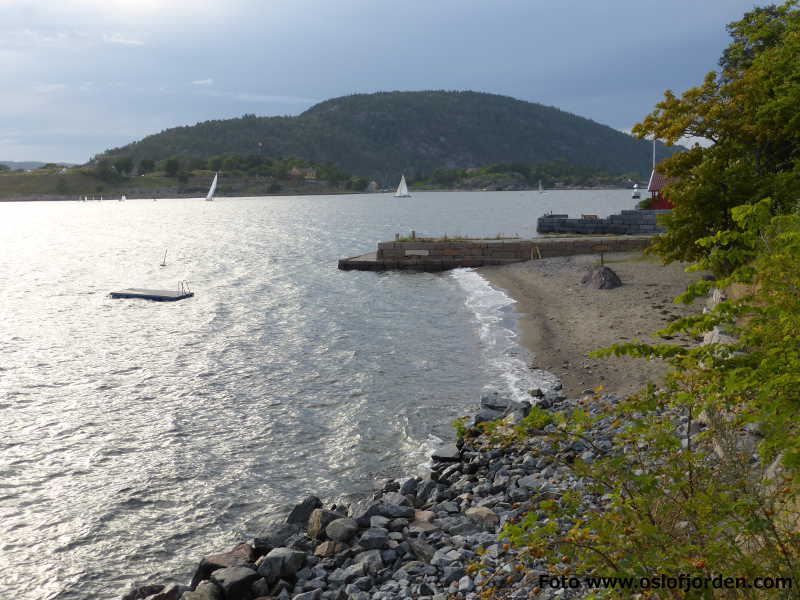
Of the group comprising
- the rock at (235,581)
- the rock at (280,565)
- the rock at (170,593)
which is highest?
the rock at (280,565)

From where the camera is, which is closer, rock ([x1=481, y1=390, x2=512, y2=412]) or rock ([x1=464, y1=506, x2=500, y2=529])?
rock ([x1=464, y1=506, x2=500, y2=529])

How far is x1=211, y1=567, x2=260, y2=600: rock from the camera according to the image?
8.40 meters

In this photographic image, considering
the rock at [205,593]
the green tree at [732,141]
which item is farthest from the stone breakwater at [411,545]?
the green tree at [732,141]

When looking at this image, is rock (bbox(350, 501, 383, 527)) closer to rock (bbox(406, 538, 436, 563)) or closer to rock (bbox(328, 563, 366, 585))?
rock (bbox(406, 538, 436, 563))

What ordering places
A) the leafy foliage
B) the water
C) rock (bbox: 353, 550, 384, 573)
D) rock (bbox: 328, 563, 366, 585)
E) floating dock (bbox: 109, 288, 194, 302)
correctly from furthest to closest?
floating dock (bbox: 109, 288, 194, 302)
the water
rock (bbox: 353, 550, 384, 573)
rock (bbox: 328, 563, 366, 585)
the leafy foliage

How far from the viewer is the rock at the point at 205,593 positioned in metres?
8.14

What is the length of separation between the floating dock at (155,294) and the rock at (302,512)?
27.5 m

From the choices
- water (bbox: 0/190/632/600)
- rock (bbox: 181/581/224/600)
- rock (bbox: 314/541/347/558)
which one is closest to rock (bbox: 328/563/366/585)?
rock (bbox: 314/541/347/558)

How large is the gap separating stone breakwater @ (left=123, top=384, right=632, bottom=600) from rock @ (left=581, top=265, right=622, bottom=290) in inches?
790

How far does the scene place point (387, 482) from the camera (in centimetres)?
1217

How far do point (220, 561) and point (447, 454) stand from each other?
5167 millimetres

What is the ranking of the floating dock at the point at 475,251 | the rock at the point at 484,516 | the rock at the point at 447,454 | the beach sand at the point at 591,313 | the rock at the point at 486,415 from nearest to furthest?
the rock at the point at 484,516, the rock at the point at 447,454, the rock at the point at 486,415, the beach sand at the point at 591,313, the floating dock at the point at 475,251

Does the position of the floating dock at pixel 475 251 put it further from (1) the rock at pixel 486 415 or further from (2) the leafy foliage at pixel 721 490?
(2) the leafy foliage at pixel 721 490

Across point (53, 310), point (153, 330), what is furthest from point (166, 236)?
point (153, 330)
